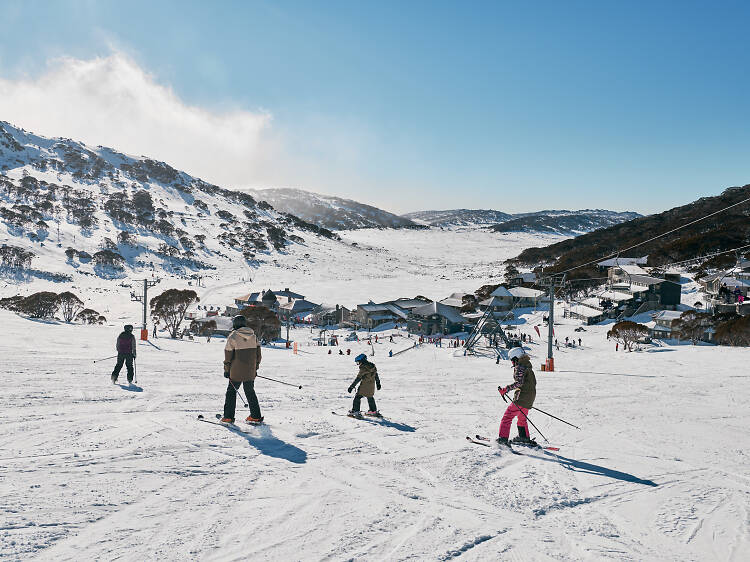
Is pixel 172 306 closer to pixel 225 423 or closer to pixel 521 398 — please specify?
pixel 225 423

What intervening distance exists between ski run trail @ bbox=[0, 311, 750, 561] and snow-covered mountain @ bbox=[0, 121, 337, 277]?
83194 millimetres

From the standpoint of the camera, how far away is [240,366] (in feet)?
20.9

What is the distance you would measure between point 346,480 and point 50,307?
50.3 m

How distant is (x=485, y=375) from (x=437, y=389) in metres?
3.75

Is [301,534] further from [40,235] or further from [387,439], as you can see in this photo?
[40,235]

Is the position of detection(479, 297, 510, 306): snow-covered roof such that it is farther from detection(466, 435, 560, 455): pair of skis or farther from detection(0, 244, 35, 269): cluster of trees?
detection(0, 244, 35, 269): cluster of trees

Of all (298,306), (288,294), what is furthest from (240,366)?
(288,294)

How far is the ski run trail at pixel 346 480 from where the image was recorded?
356 cm

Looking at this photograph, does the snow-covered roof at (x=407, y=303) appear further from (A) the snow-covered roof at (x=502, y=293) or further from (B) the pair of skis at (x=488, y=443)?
(B) the pair of skis at (x=488, y=443)

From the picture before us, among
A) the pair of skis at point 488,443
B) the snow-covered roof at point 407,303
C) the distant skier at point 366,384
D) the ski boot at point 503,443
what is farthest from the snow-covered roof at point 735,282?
the distant skier at point 366,384

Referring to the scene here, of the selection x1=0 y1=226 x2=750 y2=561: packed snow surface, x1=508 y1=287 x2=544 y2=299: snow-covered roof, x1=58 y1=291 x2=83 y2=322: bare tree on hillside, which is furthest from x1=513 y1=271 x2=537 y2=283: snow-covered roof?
x1=0 y1=226 x2=750 y2=561: packed snow surface

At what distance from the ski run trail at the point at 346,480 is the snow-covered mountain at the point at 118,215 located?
83.2 m

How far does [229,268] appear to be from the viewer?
9769cm

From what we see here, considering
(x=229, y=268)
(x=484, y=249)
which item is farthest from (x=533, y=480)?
(x=484, y=249)
